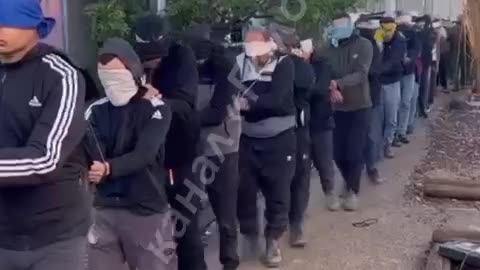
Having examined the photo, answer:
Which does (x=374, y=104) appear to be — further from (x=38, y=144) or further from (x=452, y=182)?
(x=38, y=144)

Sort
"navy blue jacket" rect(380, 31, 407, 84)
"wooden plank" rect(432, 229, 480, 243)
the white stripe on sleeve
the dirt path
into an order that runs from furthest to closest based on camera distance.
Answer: "navy blue jacket" rect(380, 31, 407, 84) → "wooden plank" rect(432, 229, 480, 243) → the dirt path → the white stripe on sleeve

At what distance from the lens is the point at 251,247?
26.3ft

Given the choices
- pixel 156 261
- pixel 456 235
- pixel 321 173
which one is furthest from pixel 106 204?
pixel 321 173

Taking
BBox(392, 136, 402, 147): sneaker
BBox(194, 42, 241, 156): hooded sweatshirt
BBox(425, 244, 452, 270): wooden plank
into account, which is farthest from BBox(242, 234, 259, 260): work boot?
BBox(392, 136, 402, 147): sneaker

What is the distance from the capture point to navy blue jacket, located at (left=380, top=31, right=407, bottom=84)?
12.4 m

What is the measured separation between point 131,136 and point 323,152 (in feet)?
14.6

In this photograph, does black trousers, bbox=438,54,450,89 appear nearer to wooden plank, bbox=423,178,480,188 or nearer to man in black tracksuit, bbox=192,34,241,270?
wooden plank, bbox=423,178,480,188

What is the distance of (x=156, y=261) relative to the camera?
5.29m

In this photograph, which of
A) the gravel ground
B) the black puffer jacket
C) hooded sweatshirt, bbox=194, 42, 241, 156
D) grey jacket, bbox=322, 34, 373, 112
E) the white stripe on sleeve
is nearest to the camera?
the white stripe on sleeve

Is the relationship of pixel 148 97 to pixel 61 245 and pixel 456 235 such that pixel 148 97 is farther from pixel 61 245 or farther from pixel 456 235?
pixel 456 235

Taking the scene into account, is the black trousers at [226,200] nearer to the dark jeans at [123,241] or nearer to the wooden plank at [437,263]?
the wooden plank at [437,263]

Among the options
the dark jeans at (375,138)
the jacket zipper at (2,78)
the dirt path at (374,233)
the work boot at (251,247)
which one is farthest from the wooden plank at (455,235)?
the jacket zipper at (2,78)

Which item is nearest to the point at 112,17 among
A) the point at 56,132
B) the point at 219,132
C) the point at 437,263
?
the point at 219,132

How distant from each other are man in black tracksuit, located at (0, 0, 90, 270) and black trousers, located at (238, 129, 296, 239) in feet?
12.0
